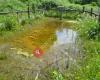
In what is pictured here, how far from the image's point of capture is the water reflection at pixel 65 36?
16.3 meters

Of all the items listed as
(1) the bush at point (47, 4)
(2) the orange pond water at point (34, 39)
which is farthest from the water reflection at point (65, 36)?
(1) the bush at point (47, 4)

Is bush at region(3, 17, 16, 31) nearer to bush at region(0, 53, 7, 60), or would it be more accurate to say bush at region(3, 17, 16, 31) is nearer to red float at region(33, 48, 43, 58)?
red float at region(33, 48, 43, 58)

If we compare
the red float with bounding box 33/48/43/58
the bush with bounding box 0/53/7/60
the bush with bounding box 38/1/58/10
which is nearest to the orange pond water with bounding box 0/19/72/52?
the red float with bounding box 33/48/43/58

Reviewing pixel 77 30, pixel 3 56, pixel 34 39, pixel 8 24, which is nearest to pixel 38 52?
pixel 3 56

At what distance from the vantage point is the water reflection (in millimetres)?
16337

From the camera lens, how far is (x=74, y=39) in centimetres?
1677

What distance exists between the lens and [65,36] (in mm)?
17875

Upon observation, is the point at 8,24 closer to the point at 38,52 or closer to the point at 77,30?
the point at 77,30

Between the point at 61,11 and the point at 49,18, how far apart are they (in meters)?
2.12

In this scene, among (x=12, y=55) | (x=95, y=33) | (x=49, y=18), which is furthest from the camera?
(x=49, y=18)

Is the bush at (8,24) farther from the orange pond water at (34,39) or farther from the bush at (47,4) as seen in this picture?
the bush at (47,4)

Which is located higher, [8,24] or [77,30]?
[8,24]

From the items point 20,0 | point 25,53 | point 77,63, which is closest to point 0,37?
point 25,53

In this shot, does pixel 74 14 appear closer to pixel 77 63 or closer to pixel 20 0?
pixel 20 0
